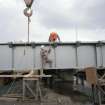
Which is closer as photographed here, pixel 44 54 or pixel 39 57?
pixel 44 54

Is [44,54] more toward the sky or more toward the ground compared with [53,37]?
more toward the ground

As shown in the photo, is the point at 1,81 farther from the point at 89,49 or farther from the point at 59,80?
the point at 89,49

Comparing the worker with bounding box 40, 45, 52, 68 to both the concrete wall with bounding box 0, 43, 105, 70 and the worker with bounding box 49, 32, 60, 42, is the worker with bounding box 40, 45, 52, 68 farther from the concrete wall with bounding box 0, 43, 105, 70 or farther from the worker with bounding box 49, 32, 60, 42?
the worker with bounding box 49, 32, 60, 42

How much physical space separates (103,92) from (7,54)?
7.57m

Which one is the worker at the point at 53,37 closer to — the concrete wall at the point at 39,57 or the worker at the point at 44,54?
the concrete wall at the point at 39,57

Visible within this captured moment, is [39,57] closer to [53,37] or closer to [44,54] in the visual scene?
[44,54]

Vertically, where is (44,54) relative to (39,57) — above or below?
above

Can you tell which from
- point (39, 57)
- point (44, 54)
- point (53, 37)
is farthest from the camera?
point (53, 37)

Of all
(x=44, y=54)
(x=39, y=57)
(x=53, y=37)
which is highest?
(x=53, y=37)

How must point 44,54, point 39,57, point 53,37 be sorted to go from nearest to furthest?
point 44,54
point 39,57
point 53,37

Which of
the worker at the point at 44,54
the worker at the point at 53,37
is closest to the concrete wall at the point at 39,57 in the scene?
the worker at the point at 44,54

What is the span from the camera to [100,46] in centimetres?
2311

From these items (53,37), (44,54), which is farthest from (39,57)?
(53,37)

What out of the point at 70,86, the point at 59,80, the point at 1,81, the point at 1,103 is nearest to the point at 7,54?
the point at 1,81
